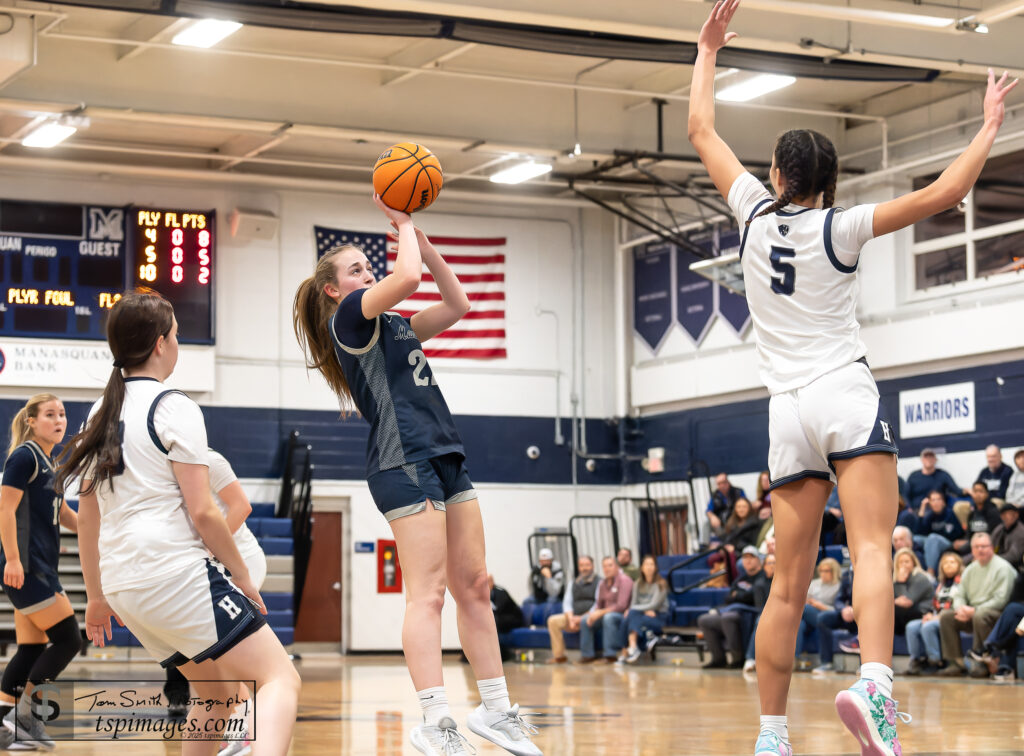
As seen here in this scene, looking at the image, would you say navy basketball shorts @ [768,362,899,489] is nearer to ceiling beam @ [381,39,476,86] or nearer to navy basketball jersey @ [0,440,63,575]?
navy basketball jersey @ [0,440,63,575]

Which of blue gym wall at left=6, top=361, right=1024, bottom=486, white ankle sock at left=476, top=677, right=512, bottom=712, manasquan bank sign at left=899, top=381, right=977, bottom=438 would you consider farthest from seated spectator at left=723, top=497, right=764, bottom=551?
white ankle sock at left=476, top=677, right=512, bottom=712

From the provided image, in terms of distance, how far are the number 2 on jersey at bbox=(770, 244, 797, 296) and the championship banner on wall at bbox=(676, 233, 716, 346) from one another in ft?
51.0

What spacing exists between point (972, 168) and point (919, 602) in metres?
10.5

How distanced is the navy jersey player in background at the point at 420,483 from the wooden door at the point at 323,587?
1567 centimetres

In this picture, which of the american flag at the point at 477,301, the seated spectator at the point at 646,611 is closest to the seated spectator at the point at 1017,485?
the seated spectator at the point at 646,611

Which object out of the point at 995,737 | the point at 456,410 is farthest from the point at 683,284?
the point at 995,737

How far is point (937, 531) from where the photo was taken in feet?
48.3

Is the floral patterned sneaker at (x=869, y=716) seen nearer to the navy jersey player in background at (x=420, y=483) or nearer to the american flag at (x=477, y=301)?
the navy jersey player in background at (x=420, y=483)

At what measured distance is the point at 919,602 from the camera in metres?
13.6

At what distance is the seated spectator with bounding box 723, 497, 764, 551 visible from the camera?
16875mm

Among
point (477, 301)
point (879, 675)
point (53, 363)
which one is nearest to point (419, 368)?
point (879, 675)

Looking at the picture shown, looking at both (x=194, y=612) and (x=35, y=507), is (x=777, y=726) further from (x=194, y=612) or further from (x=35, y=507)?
(x=35, y=507)

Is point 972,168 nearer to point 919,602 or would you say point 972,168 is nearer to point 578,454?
point 919,602

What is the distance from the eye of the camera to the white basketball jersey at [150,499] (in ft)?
12.4
